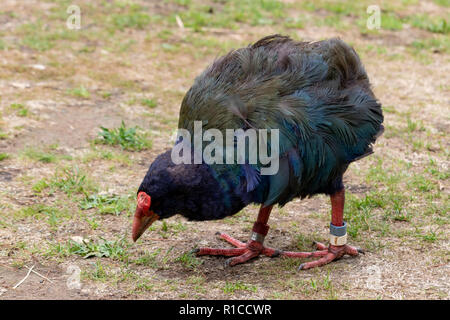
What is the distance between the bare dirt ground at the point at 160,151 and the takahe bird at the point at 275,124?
0.44m

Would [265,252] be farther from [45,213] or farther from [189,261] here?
[45,213]

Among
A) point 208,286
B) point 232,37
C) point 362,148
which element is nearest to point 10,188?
point 208,286

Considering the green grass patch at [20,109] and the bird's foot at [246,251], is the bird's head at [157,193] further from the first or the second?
the green grass patch at [20,109]

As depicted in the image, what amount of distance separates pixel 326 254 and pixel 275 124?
1128 mm

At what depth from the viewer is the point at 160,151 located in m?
5.82

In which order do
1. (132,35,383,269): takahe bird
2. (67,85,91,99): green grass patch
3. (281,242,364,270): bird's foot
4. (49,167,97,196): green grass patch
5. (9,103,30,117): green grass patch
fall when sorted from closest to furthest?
(132,35,383,269): takahe bird, (281,242,364,270): bird's foot, (49,167,97,196): green grass patch, (9,103,30,117): green grass patch, (67,85,91,99): green grass patch

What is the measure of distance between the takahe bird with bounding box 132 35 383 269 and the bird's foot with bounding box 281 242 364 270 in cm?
2

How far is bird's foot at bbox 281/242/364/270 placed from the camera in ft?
13.4

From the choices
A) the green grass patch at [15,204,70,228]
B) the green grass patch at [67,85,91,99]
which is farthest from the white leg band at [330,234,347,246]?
the green grass patch at [67,85,91,99]

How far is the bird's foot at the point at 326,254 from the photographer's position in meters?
4.09

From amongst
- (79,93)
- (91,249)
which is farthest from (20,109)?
(91,249)

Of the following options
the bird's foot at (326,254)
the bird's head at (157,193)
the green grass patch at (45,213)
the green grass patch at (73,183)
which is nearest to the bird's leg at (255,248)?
the bird's foot at (326,254)

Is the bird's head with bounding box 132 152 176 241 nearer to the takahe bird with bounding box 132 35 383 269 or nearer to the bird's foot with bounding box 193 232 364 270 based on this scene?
the takahe bird with bounding box 132 35 383 269

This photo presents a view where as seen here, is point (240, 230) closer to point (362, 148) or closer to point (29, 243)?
point (362, 148)
